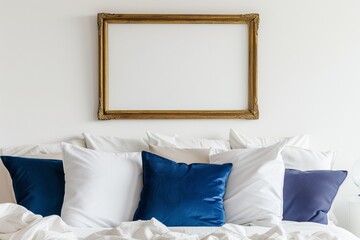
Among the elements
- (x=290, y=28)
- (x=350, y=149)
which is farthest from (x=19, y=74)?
(x=350, y=149)

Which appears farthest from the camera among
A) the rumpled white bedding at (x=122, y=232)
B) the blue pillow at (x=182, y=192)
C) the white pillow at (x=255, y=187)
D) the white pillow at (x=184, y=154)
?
the white pillow at (x=184, y=154)

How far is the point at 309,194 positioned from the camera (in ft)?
11.1

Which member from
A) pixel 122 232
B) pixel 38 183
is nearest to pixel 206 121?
pixel 38 183

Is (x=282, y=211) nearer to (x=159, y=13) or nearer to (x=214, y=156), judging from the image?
(x=214, y=156)

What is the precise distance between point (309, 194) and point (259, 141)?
59 centimetres

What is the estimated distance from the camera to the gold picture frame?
3.96m

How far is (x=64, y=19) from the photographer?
13.1ft

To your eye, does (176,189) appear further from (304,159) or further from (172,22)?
(172,22)

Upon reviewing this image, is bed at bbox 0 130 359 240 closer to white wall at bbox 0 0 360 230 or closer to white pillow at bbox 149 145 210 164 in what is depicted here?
white pillow at bbox 149 145 210 164

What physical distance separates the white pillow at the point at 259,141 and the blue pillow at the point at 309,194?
0.38 m

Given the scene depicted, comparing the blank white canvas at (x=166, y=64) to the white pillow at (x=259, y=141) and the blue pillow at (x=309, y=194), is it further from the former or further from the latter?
the blue pillow at (x=309, y=194)

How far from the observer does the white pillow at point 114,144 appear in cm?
381

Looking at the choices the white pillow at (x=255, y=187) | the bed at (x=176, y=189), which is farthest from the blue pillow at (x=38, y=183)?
the white pillow at (x=255, y=187)

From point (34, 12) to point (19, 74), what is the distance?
0.40m
